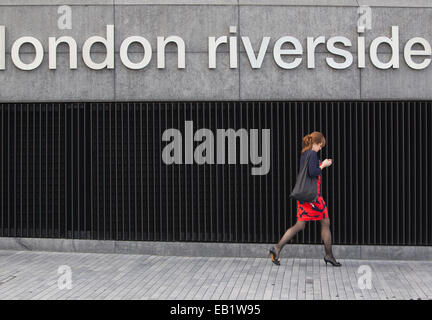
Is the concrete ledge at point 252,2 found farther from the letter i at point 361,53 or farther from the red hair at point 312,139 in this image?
the red hair at point 312,139

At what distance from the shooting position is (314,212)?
9031mm

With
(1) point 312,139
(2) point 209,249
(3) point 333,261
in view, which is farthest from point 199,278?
(1) point 312,139

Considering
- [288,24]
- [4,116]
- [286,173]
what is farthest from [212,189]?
[4,116]

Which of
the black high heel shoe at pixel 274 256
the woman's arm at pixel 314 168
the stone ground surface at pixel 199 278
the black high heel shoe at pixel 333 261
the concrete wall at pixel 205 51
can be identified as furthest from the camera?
the concrete wall at pixel 205 51

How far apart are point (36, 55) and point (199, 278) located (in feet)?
14.6

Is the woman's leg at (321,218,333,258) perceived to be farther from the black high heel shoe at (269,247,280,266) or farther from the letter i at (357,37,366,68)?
the letter i at (357,37,366,68)

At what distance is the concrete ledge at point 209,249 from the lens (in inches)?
391

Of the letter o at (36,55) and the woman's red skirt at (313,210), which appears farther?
the letter o at (36,55)

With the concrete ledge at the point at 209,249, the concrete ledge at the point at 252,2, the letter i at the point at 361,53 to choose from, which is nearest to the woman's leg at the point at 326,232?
the concrete ledge at the point at 209,249

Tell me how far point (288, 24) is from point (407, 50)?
6.02ft

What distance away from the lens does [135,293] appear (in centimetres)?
755

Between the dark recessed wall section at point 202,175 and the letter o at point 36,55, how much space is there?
0.61 m

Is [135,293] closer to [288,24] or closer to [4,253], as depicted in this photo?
[4,253]

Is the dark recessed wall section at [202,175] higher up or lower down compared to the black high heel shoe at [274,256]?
higher up
